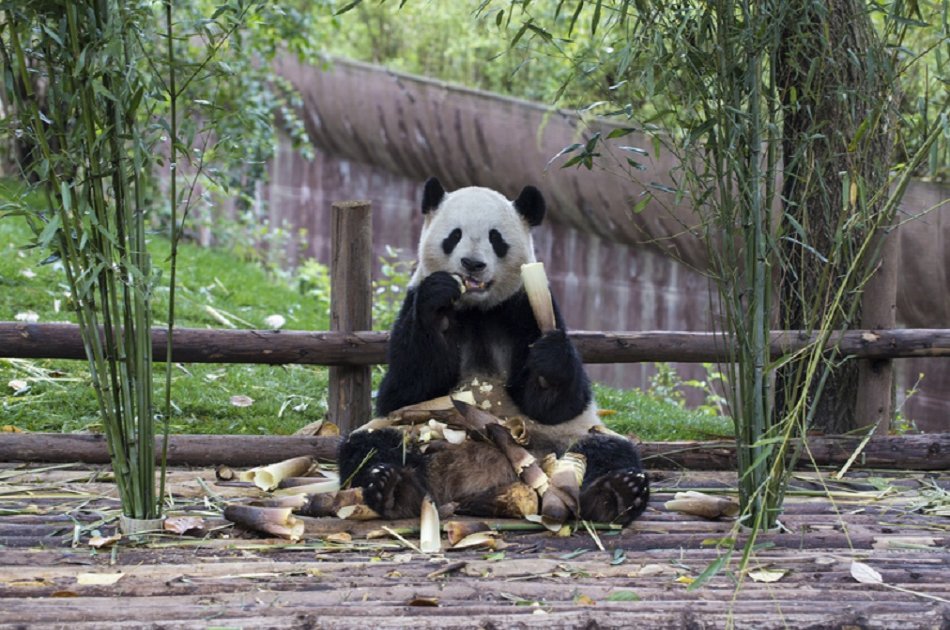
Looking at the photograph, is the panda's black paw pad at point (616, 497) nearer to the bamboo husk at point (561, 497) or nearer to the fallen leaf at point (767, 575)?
the bamboo husk at point (561, 497)

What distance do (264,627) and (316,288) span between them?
779cm

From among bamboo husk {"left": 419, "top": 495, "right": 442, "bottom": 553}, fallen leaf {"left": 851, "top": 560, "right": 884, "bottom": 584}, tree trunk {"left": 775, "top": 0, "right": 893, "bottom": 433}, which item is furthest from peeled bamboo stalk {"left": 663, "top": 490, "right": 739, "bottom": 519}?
bamboo husk {"left": 419, "top": 495, "right": 442, "bottom": 553}

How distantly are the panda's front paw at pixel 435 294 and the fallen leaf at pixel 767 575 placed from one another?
1.43 m

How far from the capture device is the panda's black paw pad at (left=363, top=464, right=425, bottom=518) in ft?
12.2

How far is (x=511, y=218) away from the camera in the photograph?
14.6ft

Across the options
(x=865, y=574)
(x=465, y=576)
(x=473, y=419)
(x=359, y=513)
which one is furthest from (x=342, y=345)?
(x=865, y=574)

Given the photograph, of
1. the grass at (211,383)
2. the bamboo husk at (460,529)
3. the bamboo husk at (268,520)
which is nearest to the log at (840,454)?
the grass at (211,383)

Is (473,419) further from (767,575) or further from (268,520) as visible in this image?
(767,575)

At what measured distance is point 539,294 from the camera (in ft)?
13.4

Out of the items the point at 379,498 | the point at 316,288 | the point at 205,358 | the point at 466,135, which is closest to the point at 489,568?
the point at 379,498

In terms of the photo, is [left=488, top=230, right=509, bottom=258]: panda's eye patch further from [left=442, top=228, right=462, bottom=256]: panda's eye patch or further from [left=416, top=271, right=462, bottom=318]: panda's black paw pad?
[left=416, top=271, right=462, bottom=318]: panda's black paw pad

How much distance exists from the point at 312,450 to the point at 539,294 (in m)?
1.42

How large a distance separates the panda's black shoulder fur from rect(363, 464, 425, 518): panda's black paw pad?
0.53 meters

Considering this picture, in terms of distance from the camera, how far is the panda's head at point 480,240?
167 inches
